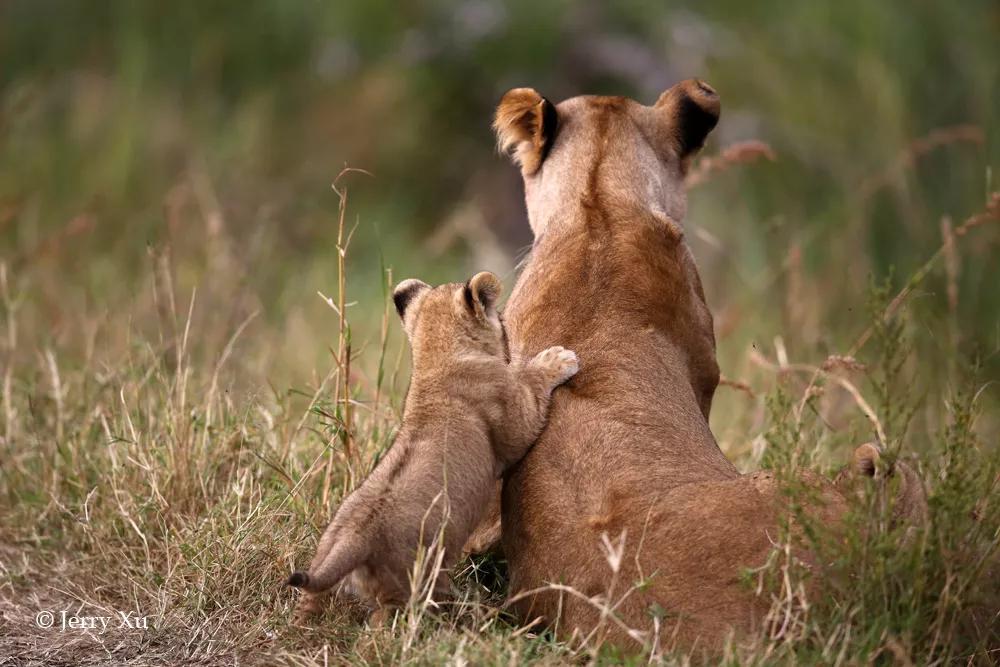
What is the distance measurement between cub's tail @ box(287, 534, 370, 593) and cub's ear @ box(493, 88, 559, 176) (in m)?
1.75

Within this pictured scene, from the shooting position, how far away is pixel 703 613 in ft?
11.6

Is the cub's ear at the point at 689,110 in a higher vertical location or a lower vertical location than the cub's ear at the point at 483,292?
higher

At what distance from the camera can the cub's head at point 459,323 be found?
13.3 feet

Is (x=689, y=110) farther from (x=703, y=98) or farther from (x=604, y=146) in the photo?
(x=604, y=146)

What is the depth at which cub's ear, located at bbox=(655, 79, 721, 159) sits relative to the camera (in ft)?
16.1

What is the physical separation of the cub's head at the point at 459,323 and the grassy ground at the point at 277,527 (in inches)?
19.9

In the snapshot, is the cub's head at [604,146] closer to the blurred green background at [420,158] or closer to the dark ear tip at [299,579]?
the blurred green background at [420,158]

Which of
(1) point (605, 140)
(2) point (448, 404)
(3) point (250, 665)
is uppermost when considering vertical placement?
(1) point (605, 140)

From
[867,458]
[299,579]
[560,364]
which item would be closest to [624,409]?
[560,364]

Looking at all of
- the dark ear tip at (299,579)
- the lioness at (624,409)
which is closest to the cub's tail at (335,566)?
the dark ear tip at (299,579)

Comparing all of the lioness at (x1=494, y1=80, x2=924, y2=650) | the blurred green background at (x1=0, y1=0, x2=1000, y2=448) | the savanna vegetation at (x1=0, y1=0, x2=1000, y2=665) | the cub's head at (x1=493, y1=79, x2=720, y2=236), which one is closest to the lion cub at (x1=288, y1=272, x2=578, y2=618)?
the lioness at (x1=494, y1=80, x2=924, y2=650)

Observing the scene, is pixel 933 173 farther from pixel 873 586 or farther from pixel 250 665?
pixel 250 665

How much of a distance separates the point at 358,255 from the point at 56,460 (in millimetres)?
5888

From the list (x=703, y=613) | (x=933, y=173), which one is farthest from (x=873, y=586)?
(x=933, y=173)
